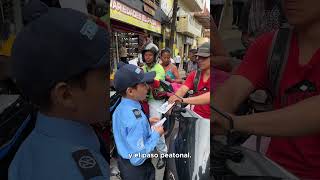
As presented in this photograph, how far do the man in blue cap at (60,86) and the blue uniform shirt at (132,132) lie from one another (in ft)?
0.73

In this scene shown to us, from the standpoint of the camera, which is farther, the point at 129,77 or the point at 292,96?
the point at 129,77

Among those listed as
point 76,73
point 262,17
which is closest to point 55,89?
point 76,73

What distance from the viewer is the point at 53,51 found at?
747 mm

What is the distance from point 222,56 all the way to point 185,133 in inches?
12.2

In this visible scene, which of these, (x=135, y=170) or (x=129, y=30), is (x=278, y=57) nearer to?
(x=129, y=30)

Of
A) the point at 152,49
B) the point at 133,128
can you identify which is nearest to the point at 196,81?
the point at 152,49

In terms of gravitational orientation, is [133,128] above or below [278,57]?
below

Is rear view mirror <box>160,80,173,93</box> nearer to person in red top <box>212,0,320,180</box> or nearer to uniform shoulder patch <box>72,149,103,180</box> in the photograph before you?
person in red top <box>212,0,320,180</box>

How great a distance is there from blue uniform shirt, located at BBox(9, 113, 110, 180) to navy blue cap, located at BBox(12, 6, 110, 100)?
3.3 inches

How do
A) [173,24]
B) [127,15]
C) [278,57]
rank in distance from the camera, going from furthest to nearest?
[173,24] < [127,15] < [278,57]

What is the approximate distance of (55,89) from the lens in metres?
0.78

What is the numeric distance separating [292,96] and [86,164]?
18.3 inches

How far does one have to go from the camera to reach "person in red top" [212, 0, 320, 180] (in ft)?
2.60

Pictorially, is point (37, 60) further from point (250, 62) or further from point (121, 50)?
point (250, 62)
